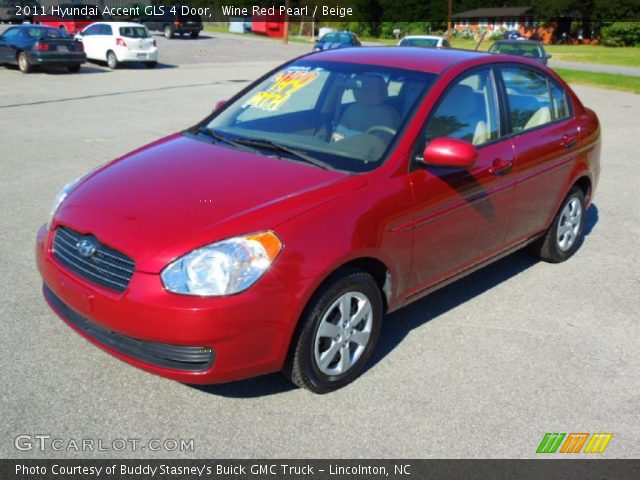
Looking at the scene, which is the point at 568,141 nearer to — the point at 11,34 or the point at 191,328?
the point at 191,328

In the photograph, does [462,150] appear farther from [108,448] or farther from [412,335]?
[108,448]

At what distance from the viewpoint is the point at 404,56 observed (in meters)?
4.53

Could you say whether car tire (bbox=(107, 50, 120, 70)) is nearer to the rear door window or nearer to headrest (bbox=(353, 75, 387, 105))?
the rear door window

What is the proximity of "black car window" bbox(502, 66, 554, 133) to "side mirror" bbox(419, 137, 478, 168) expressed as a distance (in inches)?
43.8

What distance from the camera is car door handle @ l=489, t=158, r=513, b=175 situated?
14.4 feet

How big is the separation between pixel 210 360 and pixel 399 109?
1915 millimetres

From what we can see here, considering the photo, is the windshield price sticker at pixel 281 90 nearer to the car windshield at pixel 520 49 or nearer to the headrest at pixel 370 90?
the headrest at pixel 370 90

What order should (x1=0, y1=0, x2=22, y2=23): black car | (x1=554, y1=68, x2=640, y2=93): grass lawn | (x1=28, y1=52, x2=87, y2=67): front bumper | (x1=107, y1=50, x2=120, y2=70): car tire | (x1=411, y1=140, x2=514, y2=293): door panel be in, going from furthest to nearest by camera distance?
(x1=0, y1=0, x2=22, y2=23): black car < (x1=107, y1=50, x2=120, y2=70): car tire < (x1=554, y1=68, x2=640, y2=93): grass lawn < (x1=28, y1=52, x2=87, y2=67): front bumper < (x1=411, y1=140, x2=514, y2=293): door panel

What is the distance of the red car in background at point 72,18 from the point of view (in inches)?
1357

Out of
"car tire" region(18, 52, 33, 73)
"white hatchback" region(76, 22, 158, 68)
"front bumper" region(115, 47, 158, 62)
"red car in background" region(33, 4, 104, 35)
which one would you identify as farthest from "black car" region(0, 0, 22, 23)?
"car tire" region(18, 52, 33, 73)

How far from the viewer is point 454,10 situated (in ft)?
336

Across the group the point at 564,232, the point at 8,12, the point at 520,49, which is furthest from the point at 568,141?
the point at 8,12

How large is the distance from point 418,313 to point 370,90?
153 centimetres

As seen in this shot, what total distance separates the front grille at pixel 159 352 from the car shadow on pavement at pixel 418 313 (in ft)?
1.60
